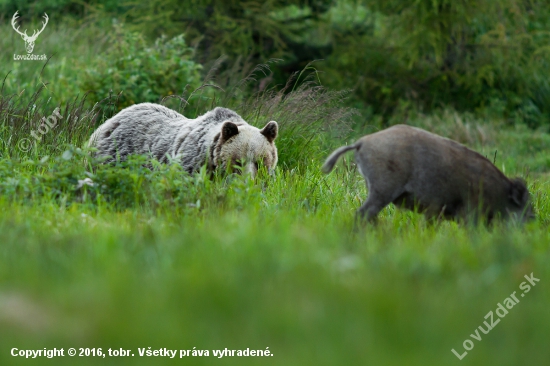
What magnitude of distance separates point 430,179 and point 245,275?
2238mm

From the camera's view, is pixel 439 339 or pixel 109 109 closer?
pixel 439 339

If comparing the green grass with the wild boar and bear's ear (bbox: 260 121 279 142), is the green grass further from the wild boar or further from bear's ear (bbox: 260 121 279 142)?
bear's ear (bbox: 260 121 279 142)

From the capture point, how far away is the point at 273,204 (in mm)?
6000

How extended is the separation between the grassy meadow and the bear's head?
224mm

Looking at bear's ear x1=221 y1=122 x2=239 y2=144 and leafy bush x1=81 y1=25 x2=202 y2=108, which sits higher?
leafy bush x1=81 y1=25 x2=202 y2=108

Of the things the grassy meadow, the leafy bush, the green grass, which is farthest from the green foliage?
the green grass

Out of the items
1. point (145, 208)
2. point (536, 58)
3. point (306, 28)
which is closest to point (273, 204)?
point (145, 208)

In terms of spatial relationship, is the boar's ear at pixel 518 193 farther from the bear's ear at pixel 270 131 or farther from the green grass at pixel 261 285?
the bear's ear at pixel 270 131

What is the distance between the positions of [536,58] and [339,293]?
14665 millimetres

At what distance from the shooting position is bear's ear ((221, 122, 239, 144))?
6.59m

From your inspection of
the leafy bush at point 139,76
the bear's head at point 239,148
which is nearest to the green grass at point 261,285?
the bear's head at point 239,148

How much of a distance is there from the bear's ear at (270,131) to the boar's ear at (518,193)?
2.35 metres

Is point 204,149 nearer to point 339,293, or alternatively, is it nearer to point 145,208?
point 145,208

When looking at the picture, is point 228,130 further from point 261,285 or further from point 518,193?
point 261,285
